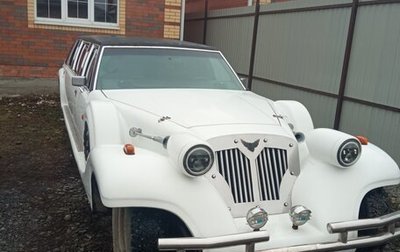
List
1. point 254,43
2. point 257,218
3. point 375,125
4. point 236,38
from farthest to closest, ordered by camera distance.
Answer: point 236,38
point 254,43
point 375,125
point 257,218

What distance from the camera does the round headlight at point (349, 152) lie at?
302 centimetres

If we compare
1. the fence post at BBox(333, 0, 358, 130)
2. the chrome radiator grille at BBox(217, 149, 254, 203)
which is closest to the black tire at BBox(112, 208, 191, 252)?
the chrome radiator grille at BBox(217, 149, 254, 203)

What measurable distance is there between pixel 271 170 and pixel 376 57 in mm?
3857

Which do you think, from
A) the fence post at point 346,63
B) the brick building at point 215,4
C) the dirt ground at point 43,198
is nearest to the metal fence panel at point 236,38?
the brick building at point 215,4

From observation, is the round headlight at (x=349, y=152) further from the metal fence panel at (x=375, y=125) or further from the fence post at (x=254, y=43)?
the fence post at (x=254, y=43)

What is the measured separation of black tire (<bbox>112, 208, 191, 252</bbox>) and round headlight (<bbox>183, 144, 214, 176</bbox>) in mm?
344

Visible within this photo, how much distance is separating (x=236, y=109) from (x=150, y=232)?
1.26 metres

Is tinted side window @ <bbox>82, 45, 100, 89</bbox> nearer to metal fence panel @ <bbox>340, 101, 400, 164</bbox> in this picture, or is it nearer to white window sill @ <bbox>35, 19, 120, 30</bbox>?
metal fence panel @ <bbox>340, 101, 400, 164</bbox>

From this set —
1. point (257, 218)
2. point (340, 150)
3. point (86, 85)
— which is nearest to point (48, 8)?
point (86, 85)

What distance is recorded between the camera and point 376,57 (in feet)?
19.5

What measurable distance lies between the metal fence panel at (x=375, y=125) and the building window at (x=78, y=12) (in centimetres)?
713

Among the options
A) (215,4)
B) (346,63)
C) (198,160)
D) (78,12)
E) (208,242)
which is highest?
(215,4)

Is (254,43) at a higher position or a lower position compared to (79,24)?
lower

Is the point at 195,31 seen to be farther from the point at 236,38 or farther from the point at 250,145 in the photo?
the point at 250,145
